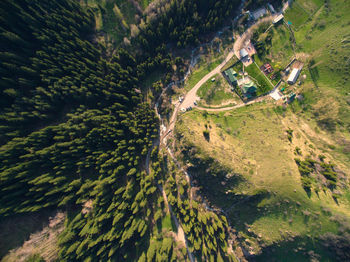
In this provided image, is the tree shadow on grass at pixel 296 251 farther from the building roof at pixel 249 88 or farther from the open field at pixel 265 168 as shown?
the building roof at pixel 249 88

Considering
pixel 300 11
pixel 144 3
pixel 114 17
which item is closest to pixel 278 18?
pixel 300 11

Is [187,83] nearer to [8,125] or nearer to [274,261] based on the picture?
[8,125]

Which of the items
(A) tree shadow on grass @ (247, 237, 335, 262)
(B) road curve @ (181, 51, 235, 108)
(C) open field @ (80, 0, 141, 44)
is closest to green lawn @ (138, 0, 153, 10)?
(C) open field @ (80, 0, 141, 44)

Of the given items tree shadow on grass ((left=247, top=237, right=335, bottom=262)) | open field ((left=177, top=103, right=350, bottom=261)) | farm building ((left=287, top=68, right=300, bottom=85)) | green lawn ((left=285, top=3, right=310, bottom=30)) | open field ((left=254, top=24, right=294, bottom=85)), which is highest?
green lawn ((left=285, top=3, right=310, bottom=30))

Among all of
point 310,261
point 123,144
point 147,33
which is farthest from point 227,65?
point 310,261

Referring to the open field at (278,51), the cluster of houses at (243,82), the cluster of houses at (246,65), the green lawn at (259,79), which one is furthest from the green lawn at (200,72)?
the open field at (278,51)

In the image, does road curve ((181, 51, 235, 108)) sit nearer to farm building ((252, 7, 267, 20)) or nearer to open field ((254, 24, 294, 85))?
open field ((254, 24, 294, 85))

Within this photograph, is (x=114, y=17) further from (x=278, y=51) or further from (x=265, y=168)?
→ (x=265, y=168)
